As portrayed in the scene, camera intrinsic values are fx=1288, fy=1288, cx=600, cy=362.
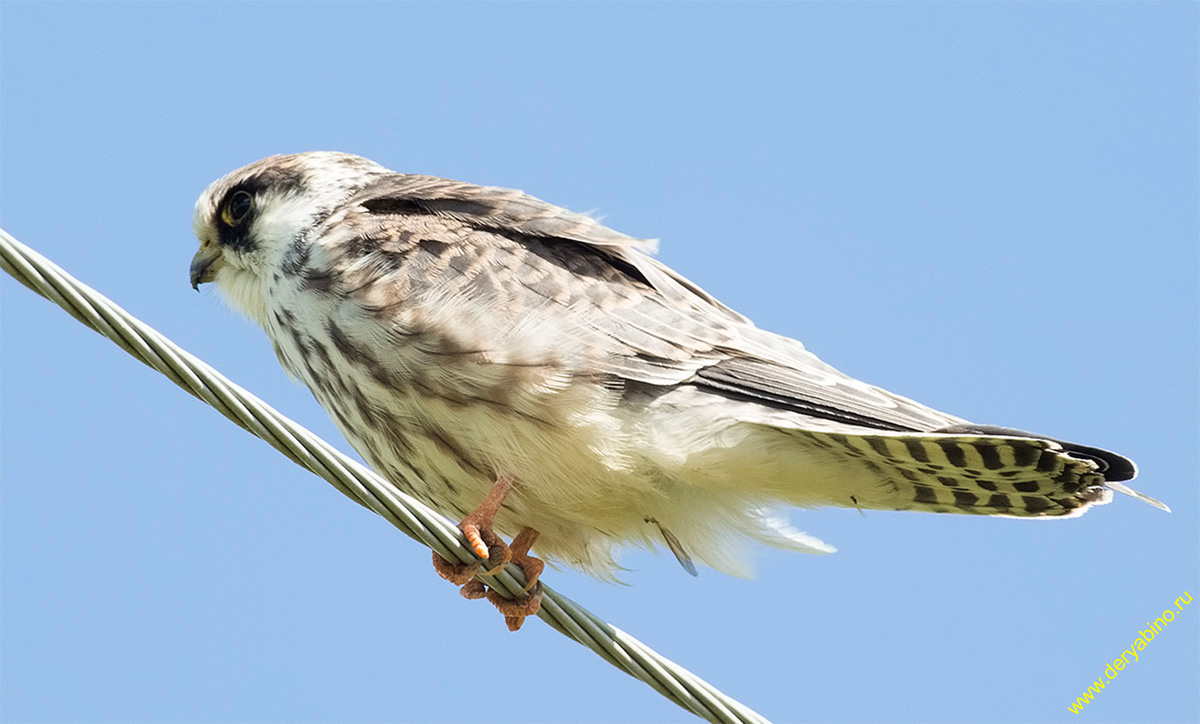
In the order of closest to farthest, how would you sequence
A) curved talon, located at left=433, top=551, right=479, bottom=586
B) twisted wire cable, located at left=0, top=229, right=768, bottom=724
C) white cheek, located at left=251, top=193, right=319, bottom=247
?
twisted wire cable, located at left=0, top=229, right=768, bottom=724 → curved talon, located at left=433, top=551, right=479, bottom=586 → white cheek, located at left=251, top=193, right=319, bottom=247

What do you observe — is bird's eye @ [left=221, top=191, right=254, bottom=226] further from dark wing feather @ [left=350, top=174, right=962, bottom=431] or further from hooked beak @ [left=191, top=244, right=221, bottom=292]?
dark wing feather @ [left=350, top=174, right=962, bottom=431]

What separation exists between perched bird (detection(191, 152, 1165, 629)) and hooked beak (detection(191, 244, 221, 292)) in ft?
1.40

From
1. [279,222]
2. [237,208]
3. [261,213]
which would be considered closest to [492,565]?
[279,222]

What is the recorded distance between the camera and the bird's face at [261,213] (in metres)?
4.34

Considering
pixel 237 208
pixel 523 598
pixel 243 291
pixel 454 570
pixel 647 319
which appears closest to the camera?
pixel 454 570

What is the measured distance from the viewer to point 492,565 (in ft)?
11.5

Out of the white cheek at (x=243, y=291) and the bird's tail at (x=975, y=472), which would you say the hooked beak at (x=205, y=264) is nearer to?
the white cheek at (x=243, y=291)

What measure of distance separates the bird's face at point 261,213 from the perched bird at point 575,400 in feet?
0.22

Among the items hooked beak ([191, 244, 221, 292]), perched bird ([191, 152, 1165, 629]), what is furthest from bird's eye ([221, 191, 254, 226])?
perched bird ([191, 152, 1165, 629])

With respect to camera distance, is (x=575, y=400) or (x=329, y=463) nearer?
(x=329, y=463)

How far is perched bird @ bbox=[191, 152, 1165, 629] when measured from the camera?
3537 mm

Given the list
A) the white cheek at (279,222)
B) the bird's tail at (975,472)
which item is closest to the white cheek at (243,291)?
the white cheek at (279,222)

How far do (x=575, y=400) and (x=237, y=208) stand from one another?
168cm

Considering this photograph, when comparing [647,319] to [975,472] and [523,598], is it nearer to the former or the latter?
[523,598]
